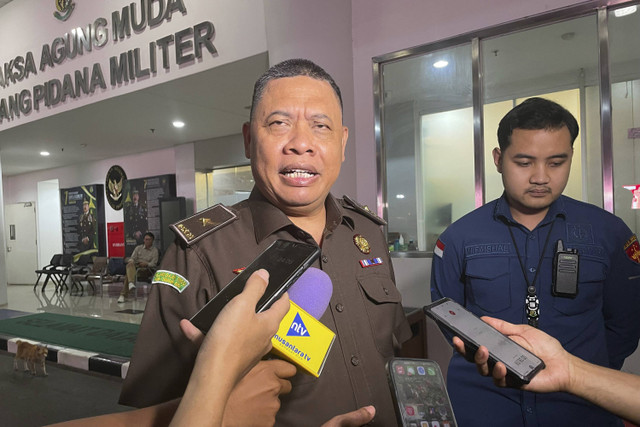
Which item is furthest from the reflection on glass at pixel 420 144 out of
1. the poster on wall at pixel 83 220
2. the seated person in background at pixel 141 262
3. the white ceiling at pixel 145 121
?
the poster on wall at pixel 83 220

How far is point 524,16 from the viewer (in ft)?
8.73

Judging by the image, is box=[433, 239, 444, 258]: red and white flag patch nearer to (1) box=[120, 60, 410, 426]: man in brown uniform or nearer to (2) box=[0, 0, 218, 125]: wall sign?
(1) box=[120, 60, 410, 426]: man in brown uniform

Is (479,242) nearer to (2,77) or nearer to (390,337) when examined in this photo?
(390,337)

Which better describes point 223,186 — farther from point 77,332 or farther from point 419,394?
point 419,394

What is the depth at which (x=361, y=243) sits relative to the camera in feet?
4.19

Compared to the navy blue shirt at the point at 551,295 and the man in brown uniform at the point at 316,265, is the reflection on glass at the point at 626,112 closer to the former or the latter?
the navy blue shirt at the point at 551,295

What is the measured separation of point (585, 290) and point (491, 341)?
663mm

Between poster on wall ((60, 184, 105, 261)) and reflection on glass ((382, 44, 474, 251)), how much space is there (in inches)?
381

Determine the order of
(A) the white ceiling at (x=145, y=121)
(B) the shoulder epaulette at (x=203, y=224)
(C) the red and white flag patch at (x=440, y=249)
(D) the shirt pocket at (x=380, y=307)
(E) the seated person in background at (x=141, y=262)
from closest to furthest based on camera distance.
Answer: (B) the shoulder epaulette at (x=203, y=224) < (D) the shirt pocket at (x=380, y=307) < (C) the red and white flag patch at (x=440, y=249) < (A) the white ceiling at (x=145, y=121) < (E) the seated person in background at (x=141, y=262)

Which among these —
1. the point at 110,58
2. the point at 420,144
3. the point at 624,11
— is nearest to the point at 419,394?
the point at 624,11

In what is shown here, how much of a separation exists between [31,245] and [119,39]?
10183mm

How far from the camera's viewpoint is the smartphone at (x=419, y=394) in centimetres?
78

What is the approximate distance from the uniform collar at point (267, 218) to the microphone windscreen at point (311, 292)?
336 mm

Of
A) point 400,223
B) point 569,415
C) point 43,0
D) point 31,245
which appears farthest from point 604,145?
point 31,245
